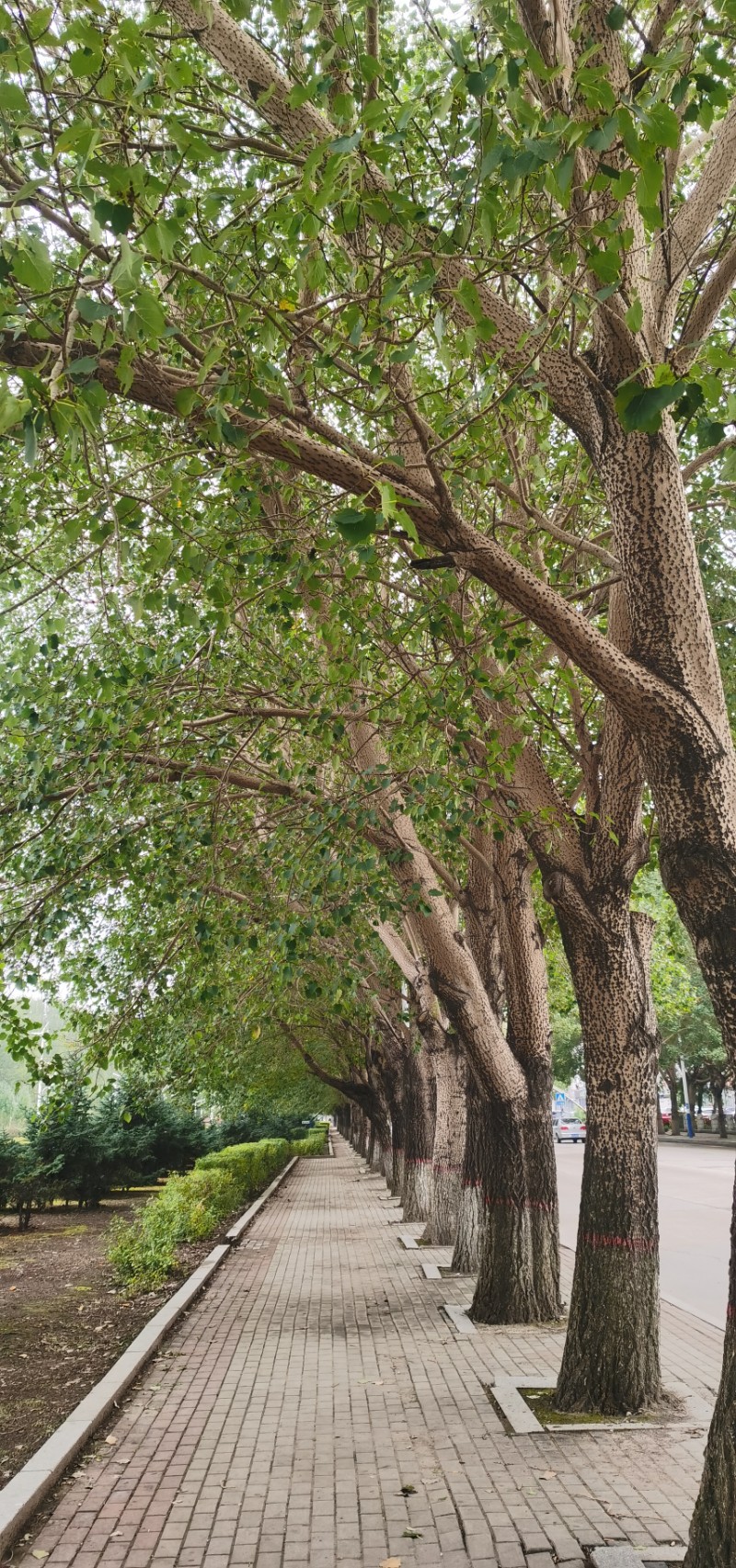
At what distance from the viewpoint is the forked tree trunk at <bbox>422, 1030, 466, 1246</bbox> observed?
14164 mm

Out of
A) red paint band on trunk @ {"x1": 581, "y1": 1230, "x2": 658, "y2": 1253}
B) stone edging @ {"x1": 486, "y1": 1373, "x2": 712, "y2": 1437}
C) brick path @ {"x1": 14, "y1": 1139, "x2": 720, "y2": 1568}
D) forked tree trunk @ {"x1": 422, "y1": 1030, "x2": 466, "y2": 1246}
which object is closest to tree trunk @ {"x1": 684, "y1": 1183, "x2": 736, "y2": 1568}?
brick path @ {"x1": 14, "y1": 1139, "x2": 720, "y2": 1568}

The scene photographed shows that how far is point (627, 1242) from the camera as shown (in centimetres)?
680

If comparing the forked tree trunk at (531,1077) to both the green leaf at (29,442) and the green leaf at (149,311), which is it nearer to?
the green leaf at (29,442)

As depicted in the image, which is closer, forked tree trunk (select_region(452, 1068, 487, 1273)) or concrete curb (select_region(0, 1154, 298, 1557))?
concrete curb (select_region(0, 1154, 298, 1557))

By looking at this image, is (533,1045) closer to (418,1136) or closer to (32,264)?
(32,264)

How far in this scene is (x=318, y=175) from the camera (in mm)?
3854

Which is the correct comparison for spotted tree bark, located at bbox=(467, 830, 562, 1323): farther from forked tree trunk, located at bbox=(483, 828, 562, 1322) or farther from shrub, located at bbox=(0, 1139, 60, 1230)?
shrub, located at bbox=(0, 1139, 60, 1230)

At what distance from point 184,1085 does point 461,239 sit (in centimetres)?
1063

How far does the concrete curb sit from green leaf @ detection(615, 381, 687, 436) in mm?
5331

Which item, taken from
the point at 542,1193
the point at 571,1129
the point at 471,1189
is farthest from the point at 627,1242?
the point at 571,1129

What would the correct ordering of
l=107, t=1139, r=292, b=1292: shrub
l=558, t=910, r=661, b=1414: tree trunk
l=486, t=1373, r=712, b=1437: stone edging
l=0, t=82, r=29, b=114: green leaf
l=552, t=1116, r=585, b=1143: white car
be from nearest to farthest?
l=0, t=82, r=29, b=114: green leaf → l=486, t=1373, r=712, b=1437: stone edging → l=558, t=910, r=661, b=1414: tree trunk → l=107, t=1139, r=292, b=1292: shrub → l=552, t=1116, r=585, b=1143: white car

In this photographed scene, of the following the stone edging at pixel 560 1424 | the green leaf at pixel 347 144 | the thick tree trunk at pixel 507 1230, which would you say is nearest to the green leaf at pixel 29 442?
the green leaf at pixel 347 144

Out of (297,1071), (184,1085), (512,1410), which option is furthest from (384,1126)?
(512,1410)

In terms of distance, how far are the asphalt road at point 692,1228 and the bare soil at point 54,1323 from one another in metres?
5.35
